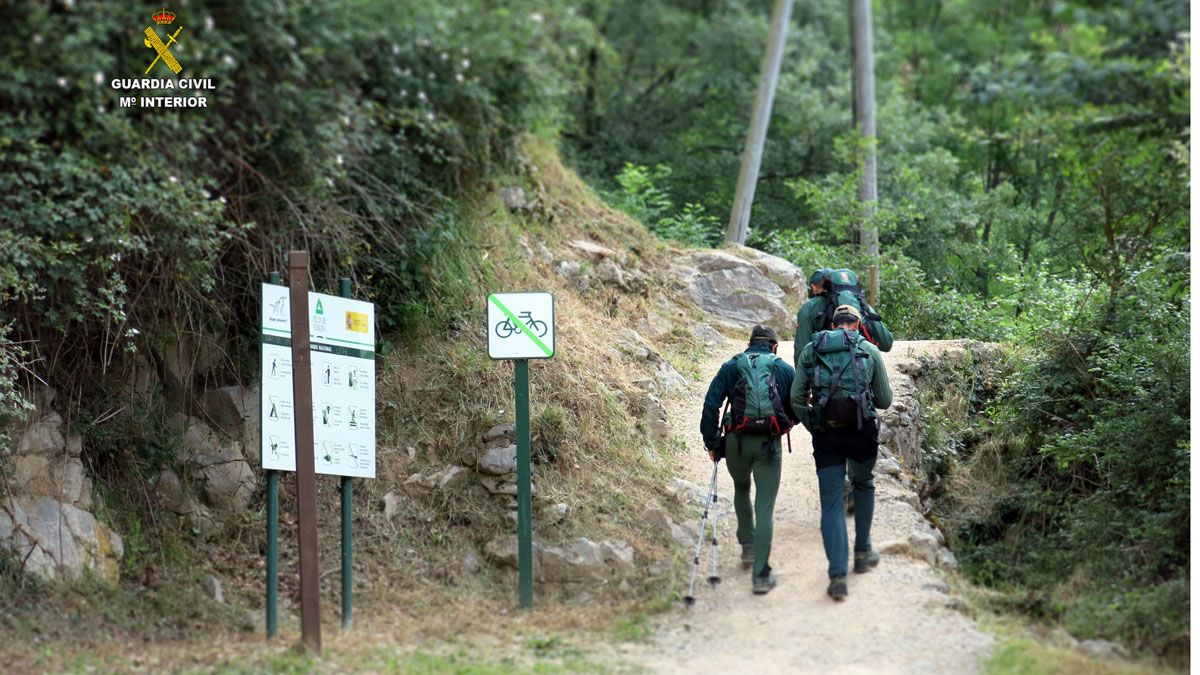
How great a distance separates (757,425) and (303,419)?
3.12 meters

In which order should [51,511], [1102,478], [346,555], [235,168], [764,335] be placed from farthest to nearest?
[235,168]
[1102,478]
[51,511]
[764,335]
[346,555]

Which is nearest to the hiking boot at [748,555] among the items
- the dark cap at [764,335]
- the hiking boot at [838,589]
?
the hiking boot at [838,589]

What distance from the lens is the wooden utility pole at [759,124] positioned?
66.8 ft

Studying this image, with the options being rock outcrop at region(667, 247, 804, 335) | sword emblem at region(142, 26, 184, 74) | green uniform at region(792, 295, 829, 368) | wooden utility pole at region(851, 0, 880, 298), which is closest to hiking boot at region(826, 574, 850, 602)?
green uniform at region(792, 295, 829, 368)

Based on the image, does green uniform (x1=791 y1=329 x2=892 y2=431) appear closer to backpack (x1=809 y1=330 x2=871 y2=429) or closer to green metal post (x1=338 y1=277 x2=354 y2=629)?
backpack (x1=809 y1=330 x2=871 y2=429)

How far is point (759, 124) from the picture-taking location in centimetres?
2081

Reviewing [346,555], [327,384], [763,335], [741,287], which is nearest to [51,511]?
[346,555]

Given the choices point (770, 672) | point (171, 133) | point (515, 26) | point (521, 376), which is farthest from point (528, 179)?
point (770, 672)

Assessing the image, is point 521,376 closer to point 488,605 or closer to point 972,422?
point 488,605

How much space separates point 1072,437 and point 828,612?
12.9 feet

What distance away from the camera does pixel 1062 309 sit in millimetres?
14984

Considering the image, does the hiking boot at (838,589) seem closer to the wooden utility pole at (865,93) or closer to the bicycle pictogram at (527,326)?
the bicycle pictogram at (527,326)

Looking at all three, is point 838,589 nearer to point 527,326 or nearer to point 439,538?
point 527,326

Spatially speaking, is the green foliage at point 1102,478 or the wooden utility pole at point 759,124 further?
the wooden utility pole at point 759,124
